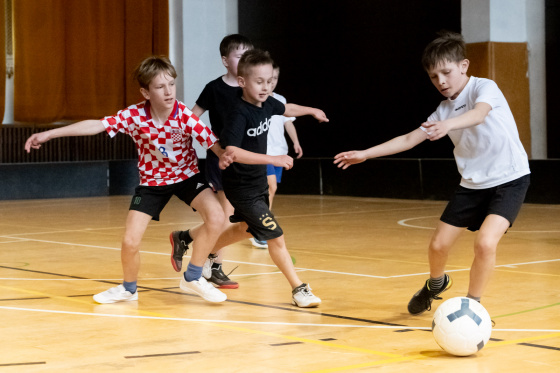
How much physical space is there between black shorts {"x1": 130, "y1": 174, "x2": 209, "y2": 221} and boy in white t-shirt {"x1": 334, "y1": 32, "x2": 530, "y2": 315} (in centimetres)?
107

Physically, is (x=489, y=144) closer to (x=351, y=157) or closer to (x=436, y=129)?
(x=436, y=129)

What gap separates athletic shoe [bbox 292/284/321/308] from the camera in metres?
4.72

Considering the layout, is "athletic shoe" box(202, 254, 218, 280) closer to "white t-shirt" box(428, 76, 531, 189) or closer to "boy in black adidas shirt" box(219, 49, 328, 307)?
"boy in black adidas shirt" box(219, 49, 328, 307)

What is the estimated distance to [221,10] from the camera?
16500mm

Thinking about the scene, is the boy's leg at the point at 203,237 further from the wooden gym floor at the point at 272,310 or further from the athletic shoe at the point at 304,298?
the athletic shoe at the point at 304,298

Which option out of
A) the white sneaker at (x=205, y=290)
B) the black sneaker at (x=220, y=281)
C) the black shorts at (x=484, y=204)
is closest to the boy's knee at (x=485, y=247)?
the black shorts at (x=484, y=204)

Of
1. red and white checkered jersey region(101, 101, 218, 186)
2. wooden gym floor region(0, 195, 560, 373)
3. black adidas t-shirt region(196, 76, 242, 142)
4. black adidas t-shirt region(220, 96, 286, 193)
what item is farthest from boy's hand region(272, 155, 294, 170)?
black adidas t-shirt region(196, 76, 242, 142)

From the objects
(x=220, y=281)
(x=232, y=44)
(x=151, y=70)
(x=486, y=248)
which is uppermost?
(x=232, y=44)

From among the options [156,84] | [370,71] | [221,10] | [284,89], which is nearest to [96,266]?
[156,84]

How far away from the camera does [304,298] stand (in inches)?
187

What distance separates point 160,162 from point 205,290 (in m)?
0.74

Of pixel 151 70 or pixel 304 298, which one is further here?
pixel 151 70

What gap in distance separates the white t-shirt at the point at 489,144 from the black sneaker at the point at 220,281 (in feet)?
5.49

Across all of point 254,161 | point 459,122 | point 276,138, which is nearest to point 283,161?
point 254,161
